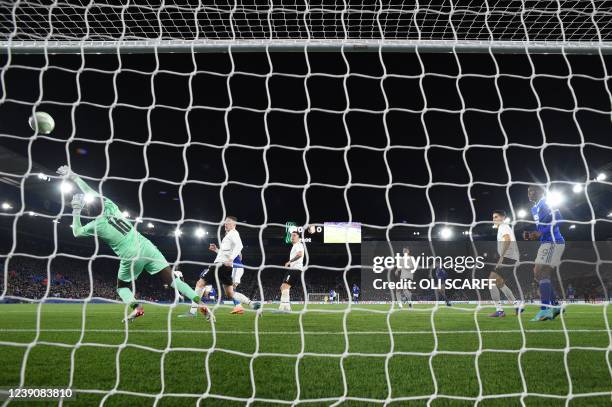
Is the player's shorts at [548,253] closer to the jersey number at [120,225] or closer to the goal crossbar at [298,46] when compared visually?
the goal crossbar at [298,46]

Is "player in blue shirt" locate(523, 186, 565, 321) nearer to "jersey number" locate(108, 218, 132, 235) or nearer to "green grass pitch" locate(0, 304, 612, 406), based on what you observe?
"green grass pitch" locate(0, 304, 612, 406)

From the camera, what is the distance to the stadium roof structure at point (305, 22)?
2.78m

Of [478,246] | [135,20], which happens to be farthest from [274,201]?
[135,20]

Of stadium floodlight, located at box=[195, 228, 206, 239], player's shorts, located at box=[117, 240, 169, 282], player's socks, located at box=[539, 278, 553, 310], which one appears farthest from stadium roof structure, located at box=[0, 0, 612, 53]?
stadium floodlight, located at box=[195, 228, 206, 239]

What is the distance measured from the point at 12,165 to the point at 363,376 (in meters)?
25.4

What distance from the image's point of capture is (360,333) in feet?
16.1

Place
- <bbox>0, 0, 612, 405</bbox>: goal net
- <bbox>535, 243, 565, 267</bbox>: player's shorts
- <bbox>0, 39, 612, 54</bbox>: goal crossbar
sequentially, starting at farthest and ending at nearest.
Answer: <bbox>535, 243, 565, 267</bbox>: player's shorts, <bbox>0, 39, 612, 54</bbox>: goal crossbar, <bbox>0, 0, 612, 405</bbox>: goal net

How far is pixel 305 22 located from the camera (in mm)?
3008

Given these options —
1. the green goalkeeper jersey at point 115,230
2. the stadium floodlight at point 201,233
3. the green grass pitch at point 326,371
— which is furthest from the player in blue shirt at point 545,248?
the stadium floodlight at point 201,233

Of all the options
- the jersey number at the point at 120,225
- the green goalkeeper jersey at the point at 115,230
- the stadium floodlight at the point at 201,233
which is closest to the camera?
the green goalkeeper jersey at the point at 115,230

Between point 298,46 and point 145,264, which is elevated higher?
point 298,46

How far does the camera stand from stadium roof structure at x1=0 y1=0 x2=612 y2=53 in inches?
109

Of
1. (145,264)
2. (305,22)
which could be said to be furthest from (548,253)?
(145,264)

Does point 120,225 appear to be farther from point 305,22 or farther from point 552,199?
point 552,199
